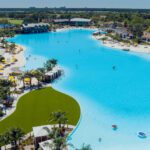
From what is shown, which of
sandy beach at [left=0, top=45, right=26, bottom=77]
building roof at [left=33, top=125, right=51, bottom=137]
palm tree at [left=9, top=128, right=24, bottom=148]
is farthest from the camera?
sandy beach at [left=0, top=45, right=26, bottom=77]

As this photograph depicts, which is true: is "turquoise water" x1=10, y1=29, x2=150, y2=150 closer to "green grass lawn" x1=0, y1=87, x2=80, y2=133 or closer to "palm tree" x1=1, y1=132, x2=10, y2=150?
"green grass lawn" x1=0, y1=87, x2=80, y2=133

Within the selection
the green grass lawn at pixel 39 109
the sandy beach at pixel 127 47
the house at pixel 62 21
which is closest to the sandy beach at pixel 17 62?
the green grass lawn at pixel 39 109

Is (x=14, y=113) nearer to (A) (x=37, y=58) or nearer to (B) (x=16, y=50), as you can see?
(A) (x=37, y=58)

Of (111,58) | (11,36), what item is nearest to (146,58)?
(111,58)

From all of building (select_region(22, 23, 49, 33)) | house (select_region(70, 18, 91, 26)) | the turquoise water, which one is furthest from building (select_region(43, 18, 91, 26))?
the turquoise water

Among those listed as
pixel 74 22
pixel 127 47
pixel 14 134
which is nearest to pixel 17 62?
pixel 127 47

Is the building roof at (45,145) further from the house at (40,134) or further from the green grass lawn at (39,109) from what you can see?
the green grass lawn at (39,109)
